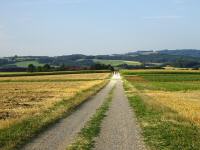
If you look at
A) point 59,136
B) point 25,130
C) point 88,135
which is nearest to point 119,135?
point 88,135

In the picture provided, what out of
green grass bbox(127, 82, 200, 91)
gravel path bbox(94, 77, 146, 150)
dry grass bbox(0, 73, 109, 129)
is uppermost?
gravel path bbox(94, 77, 146, 150)

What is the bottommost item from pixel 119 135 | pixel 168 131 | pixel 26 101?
pixel 26 101

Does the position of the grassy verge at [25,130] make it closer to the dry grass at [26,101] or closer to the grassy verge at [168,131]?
the dry grass at [26,101]

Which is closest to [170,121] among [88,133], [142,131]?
[142,131]

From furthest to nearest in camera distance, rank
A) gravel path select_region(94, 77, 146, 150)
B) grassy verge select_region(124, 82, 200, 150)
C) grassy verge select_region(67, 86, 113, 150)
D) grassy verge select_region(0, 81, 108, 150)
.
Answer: grassy verge select_region(0, 81, 108, 150), grassy verge select_region(124, 82, 200, 150), gravel path select_region(94, 77, 146, 150), grassy verge select_region(67, 86, 113, 150)

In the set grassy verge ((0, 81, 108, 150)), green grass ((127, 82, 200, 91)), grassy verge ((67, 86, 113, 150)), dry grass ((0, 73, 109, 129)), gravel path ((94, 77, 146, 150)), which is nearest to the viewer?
grassy verge ((67, 86, 113, 150))

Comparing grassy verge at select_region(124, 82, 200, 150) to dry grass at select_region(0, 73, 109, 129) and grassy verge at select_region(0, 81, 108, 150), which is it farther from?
dry grass at select_region(0, 73, 109, 129)

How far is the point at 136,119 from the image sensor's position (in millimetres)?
22578

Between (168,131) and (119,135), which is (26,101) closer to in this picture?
(168,131)

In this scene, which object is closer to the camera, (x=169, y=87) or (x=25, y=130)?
(x=25, y=130)

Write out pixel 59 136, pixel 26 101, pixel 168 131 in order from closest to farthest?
pixel 59 136
pixel 168 131
pixel 26 101

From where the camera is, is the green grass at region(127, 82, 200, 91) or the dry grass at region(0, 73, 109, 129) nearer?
the dry grass at region(0, 73, 109, 129)

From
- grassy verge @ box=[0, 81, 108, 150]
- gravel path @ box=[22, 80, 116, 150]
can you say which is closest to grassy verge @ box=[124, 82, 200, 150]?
gravel path @ box=[22, 80, 116, 150]

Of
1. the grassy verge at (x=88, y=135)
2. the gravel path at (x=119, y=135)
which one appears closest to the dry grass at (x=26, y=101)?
the grassy verge at (x=88, y=135)
